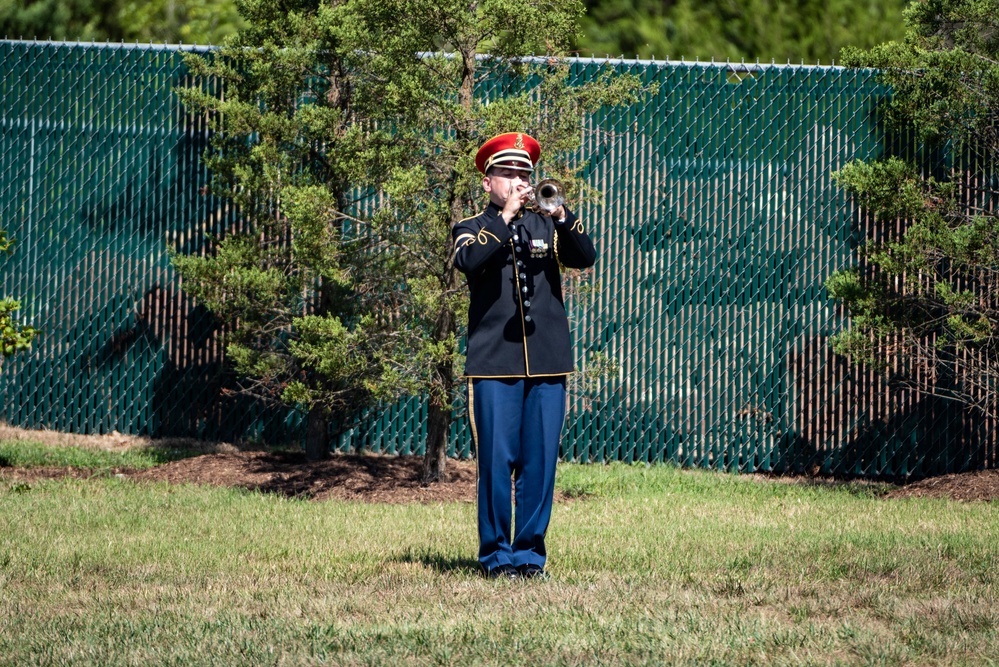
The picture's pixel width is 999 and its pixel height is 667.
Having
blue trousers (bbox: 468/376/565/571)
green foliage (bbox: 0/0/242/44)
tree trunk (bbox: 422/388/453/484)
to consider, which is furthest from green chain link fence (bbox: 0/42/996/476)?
green foliage (bbox: 0/0/242/44)

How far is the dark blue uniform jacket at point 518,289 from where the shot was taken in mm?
5594

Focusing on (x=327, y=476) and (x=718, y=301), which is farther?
(x=718, y=301)

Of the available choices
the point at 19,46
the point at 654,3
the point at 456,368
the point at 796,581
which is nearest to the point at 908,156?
the point at 456,368

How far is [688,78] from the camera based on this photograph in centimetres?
972

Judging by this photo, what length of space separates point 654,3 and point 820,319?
13.5 m

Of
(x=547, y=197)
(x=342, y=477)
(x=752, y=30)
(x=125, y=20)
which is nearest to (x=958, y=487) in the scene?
(x=342, y=477)

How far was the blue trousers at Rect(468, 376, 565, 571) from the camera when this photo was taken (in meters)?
5.61

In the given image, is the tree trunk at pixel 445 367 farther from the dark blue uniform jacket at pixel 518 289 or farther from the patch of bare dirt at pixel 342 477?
the dark blue uniform jacket at pixel 518 289

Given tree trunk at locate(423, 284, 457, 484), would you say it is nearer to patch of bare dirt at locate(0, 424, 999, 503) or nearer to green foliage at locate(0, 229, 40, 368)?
patch of bare dirt at locate(0, 424, 999, 503)

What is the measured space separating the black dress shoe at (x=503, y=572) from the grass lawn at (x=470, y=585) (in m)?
0.10

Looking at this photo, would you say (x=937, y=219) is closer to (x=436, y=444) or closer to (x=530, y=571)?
(x=436, y=444)

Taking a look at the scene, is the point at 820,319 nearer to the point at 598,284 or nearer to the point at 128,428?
the point at 598,284

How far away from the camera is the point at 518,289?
18.6ft

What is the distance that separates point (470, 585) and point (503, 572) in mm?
224
